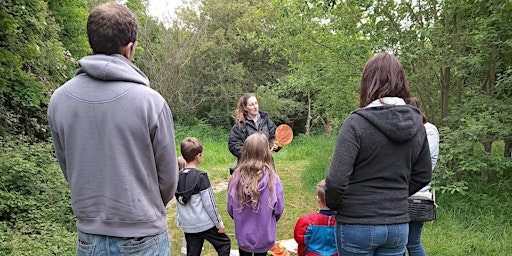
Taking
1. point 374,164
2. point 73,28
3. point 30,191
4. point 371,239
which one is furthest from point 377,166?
point 73,28

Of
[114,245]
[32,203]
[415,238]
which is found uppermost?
[114,245]

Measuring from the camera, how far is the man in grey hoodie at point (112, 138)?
1.57 m

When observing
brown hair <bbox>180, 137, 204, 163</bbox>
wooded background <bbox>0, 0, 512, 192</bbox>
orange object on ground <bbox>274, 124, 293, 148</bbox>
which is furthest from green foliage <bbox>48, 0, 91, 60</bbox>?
brown hair <bbox>180, 137, 204, 163</bbox>

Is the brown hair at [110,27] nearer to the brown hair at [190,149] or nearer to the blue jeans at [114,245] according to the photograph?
the blue jeans at [114,245]

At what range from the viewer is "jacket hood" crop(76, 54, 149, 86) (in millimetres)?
1575

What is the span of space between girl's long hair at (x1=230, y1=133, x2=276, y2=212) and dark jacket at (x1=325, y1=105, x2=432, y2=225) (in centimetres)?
104

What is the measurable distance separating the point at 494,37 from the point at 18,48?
6.19m

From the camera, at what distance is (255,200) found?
3.01 m

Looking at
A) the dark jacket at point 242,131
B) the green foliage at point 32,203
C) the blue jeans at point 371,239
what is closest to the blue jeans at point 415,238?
the blue jeans at point 371,239

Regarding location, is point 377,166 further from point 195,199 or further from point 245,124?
point 245,124

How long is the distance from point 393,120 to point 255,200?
54.1 inches

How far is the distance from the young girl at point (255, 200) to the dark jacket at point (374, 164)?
1050 millimetres

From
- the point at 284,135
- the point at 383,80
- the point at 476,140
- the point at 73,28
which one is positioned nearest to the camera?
the point at 383,80

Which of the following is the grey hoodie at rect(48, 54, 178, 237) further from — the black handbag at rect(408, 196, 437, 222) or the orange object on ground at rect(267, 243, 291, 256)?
the orange object on ground at rect(267, 243, 291, 256)
